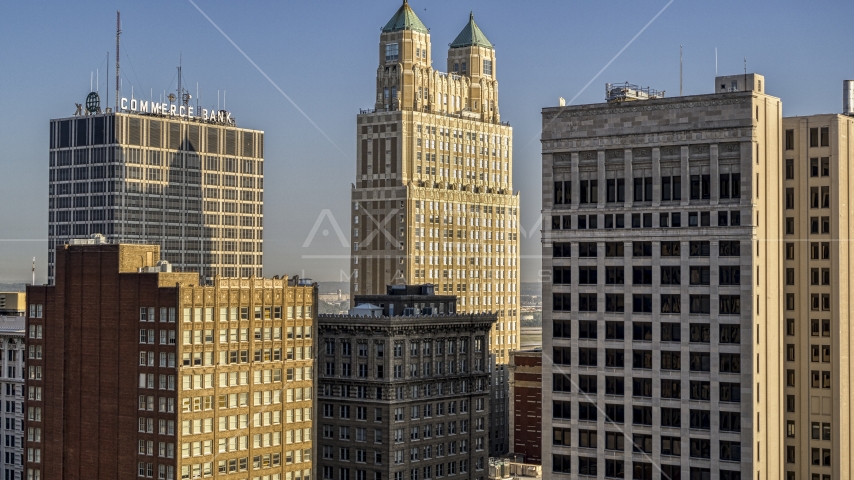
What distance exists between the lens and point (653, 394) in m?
152

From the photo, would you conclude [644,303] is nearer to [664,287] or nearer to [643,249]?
[664,287]

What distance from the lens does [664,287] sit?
152 m

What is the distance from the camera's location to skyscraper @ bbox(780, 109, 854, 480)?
516 ft

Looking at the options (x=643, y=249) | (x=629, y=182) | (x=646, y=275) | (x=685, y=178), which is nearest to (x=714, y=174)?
(x=685, y=178)

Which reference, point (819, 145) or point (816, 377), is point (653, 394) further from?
point (819, 145)

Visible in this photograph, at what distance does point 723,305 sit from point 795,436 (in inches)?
798

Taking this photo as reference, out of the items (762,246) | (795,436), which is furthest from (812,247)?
(795,436)

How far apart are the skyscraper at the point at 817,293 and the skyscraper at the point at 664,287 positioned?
3396mm

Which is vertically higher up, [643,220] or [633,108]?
[633,108]

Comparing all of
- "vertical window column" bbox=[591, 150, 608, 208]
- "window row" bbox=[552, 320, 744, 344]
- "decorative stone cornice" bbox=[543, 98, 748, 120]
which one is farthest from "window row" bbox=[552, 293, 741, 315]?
"decorative stone cornice" bbox=[543, 98, 748, 120]

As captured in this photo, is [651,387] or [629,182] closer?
[651,387]

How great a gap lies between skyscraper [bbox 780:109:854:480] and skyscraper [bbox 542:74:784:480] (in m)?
3.40

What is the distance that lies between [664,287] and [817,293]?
19.7m

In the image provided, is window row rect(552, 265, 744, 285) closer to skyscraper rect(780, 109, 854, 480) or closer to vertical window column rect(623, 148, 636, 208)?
skyscraper rect(780, 109, 854, 480)
